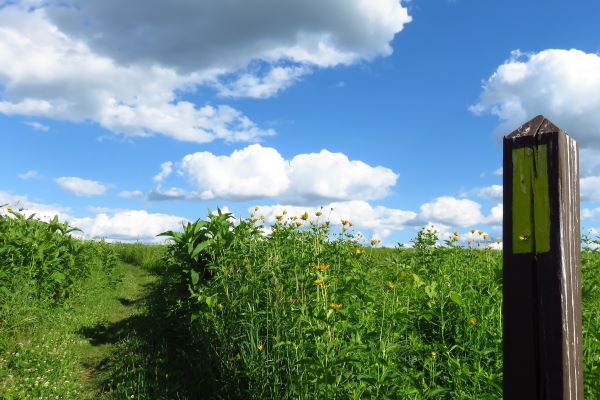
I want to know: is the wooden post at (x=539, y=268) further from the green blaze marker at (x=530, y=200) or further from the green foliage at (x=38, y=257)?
the green foliage at (x=38, y=257)

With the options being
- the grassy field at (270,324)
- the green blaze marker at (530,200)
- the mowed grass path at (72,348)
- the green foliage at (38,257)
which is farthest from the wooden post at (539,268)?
the green foliage at (38,257)

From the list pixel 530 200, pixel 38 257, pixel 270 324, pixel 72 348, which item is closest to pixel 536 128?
pixel 530 200

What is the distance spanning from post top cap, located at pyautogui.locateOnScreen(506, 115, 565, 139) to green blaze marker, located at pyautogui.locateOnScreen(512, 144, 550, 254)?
0.06 meters

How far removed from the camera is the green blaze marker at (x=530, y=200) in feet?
7.47

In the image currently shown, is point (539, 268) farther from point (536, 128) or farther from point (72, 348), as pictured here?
point (72, 348)

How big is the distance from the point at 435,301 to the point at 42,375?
535cm

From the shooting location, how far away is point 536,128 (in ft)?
7.62

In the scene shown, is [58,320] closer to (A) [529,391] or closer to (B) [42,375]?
Answer: (B) [42,375]

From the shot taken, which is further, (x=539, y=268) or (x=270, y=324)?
(x=270, y=324)

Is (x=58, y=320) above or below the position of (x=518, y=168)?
below

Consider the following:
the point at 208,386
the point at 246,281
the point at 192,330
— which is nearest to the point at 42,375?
the point at 192,330

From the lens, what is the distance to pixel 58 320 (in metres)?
9.90

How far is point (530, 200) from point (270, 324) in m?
3.48

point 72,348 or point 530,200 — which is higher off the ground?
point 530,200
